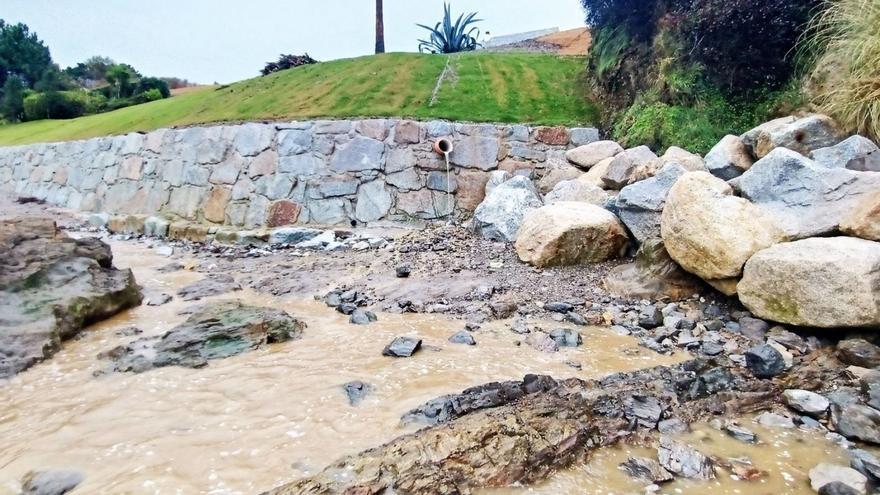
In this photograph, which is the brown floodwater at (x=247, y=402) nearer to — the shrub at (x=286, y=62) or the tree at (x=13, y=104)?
the shrub at (x=286, y=62)

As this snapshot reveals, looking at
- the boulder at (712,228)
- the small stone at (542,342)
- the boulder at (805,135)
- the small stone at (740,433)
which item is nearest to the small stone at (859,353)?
the boulder at (712,228)

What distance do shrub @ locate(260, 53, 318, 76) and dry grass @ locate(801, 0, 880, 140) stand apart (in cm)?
1450

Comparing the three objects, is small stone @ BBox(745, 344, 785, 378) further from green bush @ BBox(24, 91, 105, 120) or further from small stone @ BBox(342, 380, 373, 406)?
green bush @ BBox(24, 91, 105, 120)

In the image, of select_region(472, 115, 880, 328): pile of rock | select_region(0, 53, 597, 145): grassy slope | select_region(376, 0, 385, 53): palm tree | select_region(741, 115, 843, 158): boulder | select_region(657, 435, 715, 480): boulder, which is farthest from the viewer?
select_region(376, 0, 385, 53): palm tree

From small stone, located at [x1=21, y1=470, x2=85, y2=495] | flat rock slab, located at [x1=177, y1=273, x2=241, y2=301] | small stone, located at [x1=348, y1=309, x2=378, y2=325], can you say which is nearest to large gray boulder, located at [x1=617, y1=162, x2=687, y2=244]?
small stone, located at [x1=348, y1=309, x2=378, y2=325]

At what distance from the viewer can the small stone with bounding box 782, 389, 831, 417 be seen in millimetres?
2848

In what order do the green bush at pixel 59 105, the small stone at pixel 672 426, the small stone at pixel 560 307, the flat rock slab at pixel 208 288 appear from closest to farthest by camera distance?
the small stone at pixel 672 426 < the small stone at pixel 560 307 < the flat rock slab at pixel 208 288 < the green bush at pixel 59 105

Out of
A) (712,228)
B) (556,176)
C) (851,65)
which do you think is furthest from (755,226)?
(556,176)

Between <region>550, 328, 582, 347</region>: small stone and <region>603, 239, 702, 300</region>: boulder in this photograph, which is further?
<region>603, 239, 702, 300</region>: boulder

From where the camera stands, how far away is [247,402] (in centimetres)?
319

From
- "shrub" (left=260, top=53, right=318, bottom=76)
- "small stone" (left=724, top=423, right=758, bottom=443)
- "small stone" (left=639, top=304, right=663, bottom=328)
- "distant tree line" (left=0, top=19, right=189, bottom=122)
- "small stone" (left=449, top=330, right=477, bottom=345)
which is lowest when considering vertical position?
"small stone" (left=639, top=304, right=663, bottom=328)

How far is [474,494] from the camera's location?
221cm

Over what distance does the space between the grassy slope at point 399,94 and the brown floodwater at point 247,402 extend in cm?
693

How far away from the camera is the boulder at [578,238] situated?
231 inches
